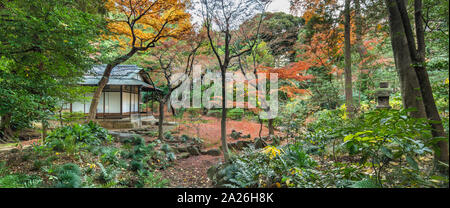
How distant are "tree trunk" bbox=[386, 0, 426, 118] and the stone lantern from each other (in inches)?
38.5

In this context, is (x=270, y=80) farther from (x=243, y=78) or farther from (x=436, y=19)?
(x=436, y=19)

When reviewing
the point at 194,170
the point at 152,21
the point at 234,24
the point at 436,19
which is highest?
the point at 152,21

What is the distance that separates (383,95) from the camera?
1.97 meters

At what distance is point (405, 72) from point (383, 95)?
1.21 metres

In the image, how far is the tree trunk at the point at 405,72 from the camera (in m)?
0.94

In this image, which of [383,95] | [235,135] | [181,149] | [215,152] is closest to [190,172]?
[215,152]

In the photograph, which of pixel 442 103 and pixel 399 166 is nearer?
pixel 442 103

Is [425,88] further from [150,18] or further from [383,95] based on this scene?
[150,18]

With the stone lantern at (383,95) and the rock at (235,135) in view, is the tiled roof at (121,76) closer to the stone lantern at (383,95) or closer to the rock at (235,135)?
the rock at (235,135)

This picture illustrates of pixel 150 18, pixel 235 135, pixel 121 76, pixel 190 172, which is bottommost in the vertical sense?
pixel 190 172

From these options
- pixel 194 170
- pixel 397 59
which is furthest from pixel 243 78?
pixel 397 59

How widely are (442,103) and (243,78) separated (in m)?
3.94
